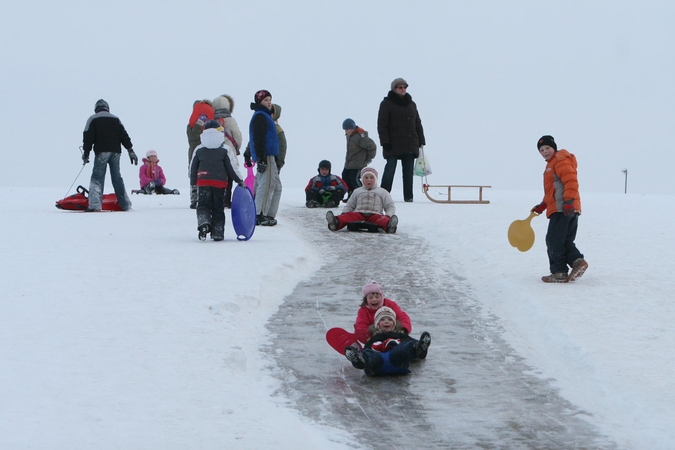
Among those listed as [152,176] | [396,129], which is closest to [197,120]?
[396,129]

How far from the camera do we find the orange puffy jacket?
32.0 feet

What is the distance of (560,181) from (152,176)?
17242 millimetres

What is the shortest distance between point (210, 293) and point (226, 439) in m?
3.59

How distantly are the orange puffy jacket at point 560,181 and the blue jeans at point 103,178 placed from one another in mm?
9783

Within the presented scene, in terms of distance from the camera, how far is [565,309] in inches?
338

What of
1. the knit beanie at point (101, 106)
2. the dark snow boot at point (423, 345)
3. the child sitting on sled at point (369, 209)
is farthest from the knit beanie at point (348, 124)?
the dark snow boot at point (423, 345)

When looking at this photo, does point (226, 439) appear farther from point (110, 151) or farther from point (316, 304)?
point (110, 151)

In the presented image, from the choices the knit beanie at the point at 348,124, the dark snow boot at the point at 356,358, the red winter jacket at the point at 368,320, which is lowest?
the dark snow boot at the point at 356,358

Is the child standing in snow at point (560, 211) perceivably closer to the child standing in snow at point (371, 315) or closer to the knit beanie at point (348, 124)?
the child standing in snow at point (371, 315)

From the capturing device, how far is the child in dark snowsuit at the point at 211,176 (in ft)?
41.6

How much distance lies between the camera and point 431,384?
6.69m

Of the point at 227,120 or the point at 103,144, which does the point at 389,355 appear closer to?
the point at 227,120

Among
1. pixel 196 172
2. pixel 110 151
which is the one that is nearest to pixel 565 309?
pixel 196 172

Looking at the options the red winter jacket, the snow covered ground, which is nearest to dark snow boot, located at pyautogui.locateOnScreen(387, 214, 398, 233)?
the snow covered ground
